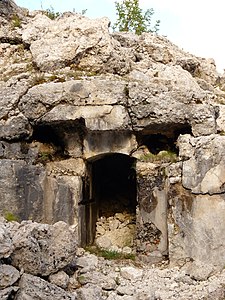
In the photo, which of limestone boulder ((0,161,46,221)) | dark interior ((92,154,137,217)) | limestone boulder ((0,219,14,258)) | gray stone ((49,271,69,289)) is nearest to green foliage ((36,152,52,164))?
limestone boulder ((0,161,46,221))

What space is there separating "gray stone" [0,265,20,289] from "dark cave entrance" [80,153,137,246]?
321 cm

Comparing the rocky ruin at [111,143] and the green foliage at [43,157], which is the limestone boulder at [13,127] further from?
the green foliage at [43,157]

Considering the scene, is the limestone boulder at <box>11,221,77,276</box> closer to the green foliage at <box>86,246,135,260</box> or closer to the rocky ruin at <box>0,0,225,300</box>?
the rocky ruin at <box>0,0,225,300</box>

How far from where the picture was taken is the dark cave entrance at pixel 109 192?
891 cm

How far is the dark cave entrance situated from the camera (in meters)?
8.91

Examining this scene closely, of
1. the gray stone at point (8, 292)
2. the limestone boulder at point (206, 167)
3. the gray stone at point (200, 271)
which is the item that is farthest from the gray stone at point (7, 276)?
the limestone boulder at point (206, 167)

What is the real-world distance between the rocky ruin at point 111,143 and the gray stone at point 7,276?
1677mm

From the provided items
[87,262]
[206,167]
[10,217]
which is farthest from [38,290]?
[206,167]

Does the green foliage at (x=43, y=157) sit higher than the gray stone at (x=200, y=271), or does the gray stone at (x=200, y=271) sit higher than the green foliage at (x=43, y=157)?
the green foliage at (x=43, y=157)

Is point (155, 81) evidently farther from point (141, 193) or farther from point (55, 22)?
point (55, 22)

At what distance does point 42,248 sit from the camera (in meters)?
5.89

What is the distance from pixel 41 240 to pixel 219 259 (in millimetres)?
2889

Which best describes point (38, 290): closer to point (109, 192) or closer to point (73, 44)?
point (109, 192)

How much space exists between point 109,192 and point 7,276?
5.20 m
